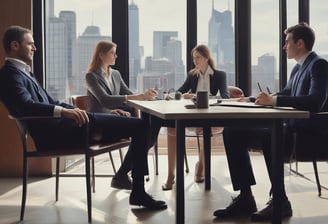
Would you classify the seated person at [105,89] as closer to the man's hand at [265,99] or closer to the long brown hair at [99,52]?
the long brown hair at [99,52]

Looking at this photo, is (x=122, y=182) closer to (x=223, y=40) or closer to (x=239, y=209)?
(x=239, y=209)

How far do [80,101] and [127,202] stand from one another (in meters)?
1.03

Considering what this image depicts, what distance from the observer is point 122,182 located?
10.5 ft

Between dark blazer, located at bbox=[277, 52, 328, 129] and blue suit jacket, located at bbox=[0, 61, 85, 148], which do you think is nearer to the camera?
Result: dark blazer, located at bbox=[277, 52, 328, 129]

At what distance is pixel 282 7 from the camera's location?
4934 mm

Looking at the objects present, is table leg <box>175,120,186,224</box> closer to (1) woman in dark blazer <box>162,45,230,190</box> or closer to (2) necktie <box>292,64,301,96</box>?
(2) necktie <box>292,64,301,96</box>

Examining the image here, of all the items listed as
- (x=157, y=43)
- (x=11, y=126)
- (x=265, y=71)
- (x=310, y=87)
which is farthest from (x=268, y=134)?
(x=157, y=43)

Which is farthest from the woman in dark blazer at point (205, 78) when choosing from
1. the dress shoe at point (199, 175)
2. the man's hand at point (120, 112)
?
the man's hand at point (120, 112)

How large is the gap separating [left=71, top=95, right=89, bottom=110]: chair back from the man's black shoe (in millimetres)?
1518

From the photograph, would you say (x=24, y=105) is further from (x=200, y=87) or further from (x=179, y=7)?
(x=179, y=7)

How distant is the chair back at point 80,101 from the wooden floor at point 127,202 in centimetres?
66

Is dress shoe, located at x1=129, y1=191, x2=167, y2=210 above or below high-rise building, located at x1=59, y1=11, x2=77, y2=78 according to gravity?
below

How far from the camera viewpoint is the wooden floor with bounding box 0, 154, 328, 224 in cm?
268

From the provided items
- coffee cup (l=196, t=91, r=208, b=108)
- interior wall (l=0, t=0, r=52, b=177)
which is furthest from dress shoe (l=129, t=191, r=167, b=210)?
interior wall (l=0, t=0, r=52, b=177)
